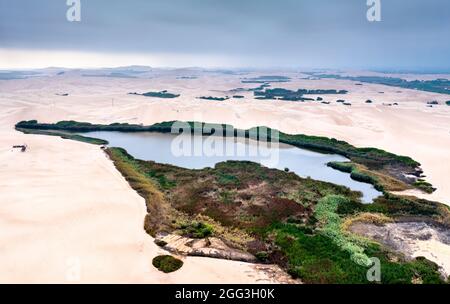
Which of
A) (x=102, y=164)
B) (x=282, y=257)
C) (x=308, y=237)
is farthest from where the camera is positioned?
(x=102, y=164)

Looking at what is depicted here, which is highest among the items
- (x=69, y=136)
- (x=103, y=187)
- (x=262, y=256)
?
(x=69, y=136)

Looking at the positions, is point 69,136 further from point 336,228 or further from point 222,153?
point 336,228

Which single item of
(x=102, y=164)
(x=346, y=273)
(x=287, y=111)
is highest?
(x=287, y=111)

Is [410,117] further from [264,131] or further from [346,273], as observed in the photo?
[346,273]

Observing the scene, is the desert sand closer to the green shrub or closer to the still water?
the green shrub

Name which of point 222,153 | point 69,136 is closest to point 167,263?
point 222,153

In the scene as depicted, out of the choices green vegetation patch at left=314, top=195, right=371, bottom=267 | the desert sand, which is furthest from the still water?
the desert sand
